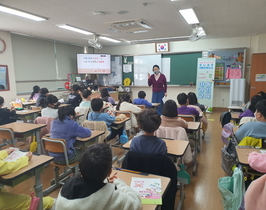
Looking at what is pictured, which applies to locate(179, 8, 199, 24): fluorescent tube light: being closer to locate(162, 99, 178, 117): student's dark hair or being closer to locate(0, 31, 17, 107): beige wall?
locate(162, 99, 178, 117): student's dark hair

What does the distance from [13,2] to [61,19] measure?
1.17 m

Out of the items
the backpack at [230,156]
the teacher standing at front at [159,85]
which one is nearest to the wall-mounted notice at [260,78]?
the teacher standing at front at [159,85]

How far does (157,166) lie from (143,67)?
6998mm

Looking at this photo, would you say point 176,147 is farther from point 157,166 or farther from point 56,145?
point 56,145

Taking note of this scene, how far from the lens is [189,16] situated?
14.1 feet

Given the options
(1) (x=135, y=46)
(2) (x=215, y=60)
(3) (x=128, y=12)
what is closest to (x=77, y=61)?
(1) (x=135, y=46)

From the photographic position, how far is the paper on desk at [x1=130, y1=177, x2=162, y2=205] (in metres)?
1.21

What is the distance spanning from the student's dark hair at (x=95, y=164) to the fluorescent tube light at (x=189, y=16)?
3747 mm

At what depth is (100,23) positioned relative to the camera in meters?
4.81

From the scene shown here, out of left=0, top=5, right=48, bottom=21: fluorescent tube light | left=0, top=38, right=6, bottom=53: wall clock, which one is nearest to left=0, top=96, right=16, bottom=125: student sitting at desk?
left=0, top=5, right=48, bottom=21: fluorescent tube light

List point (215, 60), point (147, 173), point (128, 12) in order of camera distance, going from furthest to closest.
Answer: point (215, 60)
point (128, 12)
point (147, 173)

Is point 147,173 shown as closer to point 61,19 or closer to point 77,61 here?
point 61,19

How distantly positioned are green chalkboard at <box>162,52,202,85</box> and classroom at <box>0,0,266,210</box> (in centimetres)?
4

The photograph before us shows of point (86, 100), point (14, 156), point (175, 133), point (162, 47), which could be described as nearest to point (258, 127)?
point (175, 133)
